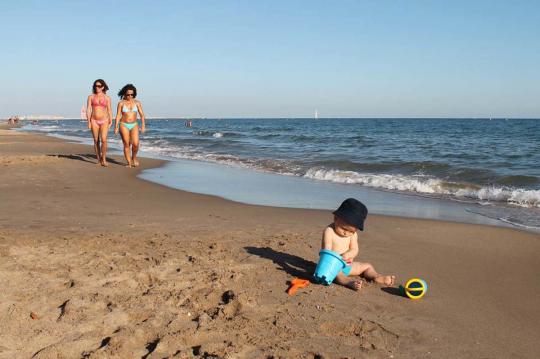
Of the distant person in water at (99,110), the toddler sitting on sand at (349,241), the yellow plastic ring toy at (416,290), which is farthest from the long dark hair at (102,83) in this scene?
the yellow plastic ring toy at (416,290)

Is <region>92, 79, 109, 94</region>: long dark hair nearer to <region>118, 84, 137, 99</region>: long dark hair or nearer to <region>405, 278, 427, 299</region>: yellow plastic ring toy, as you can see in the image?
<region>118, 84, 137, 99</region>: long dark hair

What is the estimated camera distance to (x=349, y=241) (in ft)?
13.4

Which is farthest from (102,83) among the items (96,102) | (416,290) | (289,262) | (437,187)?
(416,290)

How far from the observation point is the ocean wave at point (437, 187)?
8.28 metres

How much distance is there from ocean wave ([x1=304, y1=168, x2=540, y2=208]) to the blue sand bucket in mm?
5422

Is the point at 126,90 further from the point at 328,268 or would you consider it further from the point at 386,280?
the point at 386,280

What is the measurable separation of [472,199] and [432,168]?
4.15m

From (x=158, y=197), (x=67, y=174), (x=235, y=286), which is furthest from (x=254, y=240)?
(x=67, y=174)

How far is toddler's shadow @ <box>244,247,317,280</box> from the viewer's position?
13.4 feet

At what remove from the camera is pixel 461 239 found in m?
5.30

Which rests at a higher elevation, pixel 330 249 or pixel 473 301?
pixel 330 249

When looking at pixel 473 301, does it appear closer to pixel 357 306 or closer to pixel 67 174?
pixel 357 306

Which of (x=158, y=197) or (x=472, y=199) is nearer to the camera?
(x=158, y=197)

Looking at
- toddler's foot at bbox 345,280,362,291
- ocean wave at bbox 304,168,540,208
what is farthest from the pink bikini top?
toddler's foot at bbox 345,280,362,291
